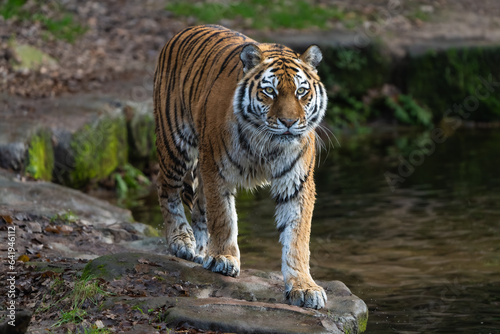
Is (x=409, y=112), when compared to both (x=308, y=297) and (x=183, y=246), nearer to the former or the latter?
(x=183, y=246)

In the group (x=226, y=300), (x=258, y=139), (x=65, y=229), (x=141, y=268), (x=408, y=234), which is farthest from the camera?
(x=408, y=234)

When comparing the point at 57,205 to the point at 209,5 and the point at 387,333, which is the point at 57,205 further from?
the point at 209,5

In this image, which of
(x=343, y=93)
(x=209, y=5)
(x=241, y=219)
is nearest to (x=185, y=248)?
(x=241, y=219)

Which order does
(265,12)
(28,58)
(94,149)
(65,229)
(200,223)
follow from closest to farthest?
(200,223) < (65,229) < (94,149) < (28,58) < (265,12)

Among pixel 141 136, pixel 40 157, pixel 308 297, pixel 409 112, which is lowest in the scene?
pixel 409 112

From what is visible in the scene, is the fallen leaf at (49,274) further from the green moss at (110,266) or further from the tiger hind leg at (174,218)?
the tiger hind leg at (174,218)

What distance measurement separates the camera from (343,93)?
1372 cm

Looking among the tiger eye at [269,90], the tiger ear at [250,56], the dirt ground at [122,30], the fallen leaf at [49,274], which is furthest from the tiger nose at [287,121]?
the dirt ground at [122,30]

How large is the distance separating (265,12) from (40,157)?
25.0 feet

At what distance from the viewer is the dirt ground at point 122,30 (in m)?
10.9

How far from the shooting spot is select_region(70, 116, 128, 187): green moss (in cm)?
877

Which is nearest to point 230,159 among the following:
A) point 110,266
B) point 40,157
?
point 110,266

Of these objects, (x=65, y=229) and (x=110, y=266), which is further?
(x=65, y=229)

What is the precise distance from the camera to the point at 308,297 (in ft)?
14.4
